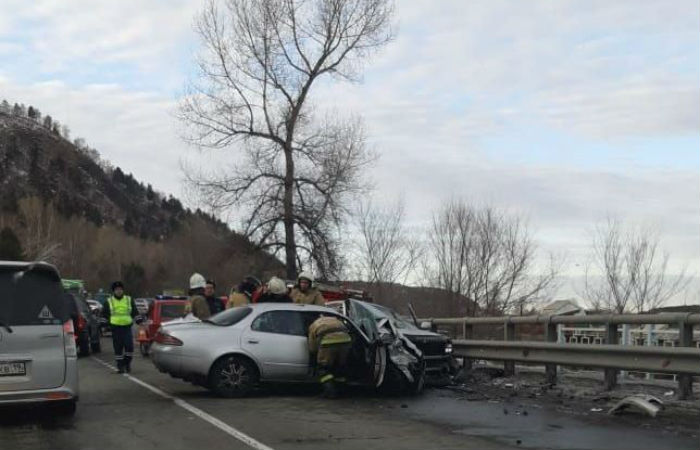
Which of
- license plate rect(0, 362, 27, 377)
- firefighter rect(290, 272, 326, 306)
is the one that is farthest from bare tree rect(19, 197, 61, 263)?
license plate rect(0, 362, 27, 377)

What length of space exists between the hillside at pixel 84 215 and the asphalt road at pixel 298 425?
101ft

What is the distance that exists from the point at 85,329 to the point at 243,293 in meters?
8.24

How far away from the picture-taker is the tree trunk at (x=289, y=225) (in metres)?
33.4

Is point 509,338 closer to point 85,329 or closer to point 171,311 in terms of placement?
point 171,311

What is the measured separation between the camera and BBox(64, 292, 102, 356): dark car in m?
21.3

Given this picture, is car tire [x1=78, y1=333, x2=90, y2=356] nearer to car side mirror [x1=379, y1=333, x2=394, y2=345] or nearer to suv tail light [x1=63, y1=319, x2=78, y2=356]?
car side mirror [x1=379, y1=333, x2=394, y2=345]

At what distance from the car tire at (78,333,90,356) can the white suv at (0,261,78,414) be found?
12.5 meters

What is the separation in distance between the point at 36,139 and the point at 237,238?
392 ft

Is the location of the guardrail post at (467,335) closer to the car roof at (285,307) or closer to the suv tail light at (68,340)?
the car roof at (285,307)

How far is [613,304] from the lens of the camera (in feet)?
125

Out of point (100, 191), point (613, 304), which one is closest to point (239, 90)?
point (613, 304)

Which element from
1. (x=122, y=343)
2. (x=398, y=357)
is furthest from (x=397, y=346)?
(x=122, y=343)

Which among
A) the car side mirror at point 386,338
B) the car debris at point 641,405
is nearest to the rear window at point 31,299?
the car side mirror at point 386,338

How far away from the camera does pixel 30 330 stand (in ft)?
31.2
